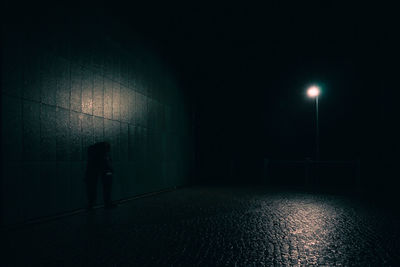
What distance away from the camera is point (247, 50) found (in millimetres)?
19984

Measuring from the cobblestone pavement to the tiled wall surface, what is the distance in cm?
85

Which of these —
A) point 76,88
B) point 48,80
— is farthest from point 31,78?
point 76,88

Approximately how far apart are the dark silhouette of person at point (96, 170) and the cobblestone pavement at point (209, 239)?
55cm

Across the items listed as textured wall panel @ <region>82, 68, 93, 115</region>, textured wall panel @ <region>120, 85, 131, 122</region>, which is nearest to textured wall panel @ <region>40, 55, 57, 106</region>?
textured wall panel @ <region>82, 68, 93, 115</region>

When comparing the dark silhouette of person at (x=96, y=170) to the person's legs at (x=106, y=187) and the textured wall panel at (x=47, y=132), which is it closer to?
the person's legs at (x=106, y=187)

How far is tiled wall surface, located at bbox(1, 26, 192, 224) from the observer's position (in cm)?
611

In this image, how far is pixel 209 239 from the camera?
16.0ft

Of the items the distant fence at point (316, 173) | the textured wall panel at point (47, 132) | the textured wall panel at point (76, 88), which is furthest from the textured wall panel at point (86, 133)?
the distant fence at point (316, 173)

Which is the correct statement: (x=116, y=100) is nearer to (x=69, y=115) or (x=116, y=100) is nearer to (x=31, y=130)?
(x=69, y=115)

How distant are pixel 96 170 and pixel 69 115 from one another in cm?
155

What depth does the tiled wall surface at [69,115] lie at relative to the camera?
6109 mm

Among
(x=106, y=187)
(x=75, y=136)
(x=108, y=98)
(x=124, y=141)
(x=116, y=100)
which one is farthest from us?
(x=124, y=141)

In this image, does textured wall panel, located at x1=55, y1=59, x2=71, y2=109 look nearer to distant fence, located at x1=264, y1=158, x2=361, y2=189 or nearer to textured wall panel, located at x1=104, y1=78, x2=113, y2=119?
textured wall panel, located at x1=104, y1=78, x2=113, y2=119

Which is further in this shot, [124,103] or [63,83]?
[124,103]
